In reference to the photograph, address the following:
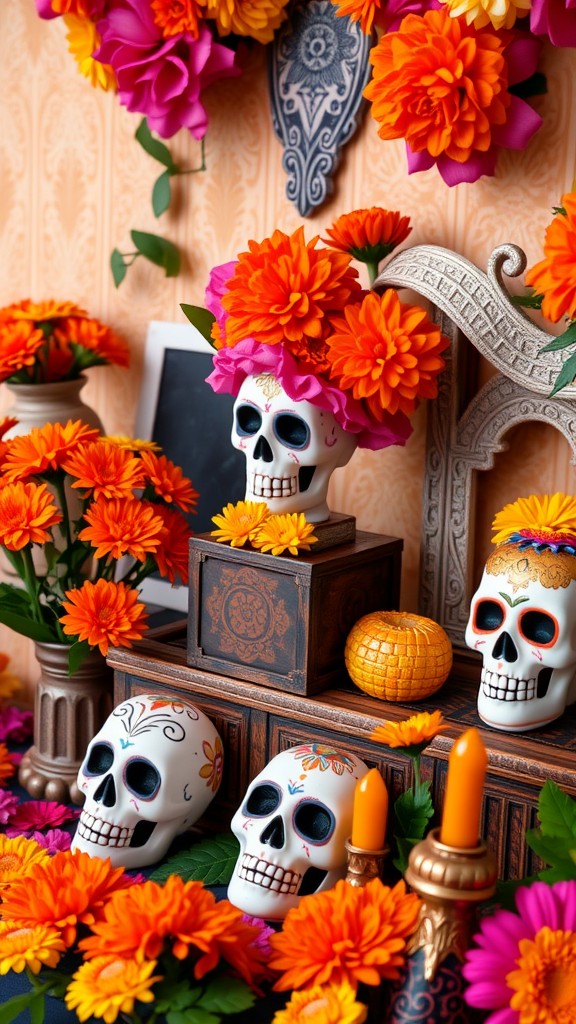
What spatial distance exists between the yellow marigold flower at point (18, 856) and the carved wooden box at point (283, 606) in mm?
208

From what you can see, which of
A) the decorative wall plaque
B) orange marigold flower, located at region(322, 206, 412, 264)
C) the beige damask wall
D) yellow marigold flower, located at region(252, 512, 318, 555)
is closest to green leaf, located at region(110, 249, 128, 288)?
the beige damask wall

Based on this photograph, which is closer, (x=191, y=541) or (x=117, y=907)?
(x=117, y=907)

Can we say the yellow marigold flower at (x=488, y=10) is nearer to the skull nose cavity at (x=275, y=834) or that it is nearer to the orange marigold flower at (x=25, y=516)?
the orange marigold flower at (x=25, y=516)

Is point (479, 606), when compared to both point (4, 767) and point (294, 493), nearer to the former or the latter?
point (294, 493)

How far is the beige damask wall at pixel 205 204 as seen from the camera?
3.68ft

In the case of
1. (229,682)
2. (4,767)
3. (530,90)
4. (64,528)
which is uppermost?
(530,90)

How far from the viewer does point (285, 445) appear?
107 cm

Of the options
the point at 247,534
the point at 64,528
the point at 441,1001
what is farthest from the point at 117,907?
the point at 64,528

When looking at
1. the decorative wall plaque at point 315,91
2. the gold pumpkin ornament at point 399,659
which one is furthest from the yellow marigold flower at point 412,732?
the decorative wall plaque at point 315,91

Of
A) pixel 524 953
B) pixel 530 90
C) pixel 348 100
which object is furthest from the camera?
pixel 348 100

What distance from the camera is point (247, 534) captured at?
108cm

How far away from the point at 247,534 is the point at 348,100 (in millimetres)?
429

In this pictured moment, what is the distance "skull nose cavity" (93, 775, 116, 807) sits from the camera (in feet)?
3.38

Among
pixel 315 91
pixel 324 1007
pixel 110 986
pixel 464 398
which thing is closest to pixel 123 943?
pixel 110 986
